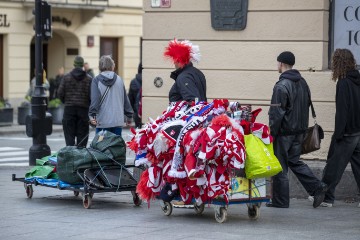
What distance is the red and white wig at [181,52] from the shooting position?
12.1 metres

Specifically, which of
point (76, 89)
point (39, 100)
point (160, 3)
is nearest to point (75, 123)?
point (76, 89)

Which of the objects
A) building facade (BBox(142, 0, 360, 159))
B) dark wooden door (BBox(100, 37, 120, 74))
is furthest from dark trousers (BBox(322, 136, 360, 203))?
dark wooden door (BBox(100, 37, 120, 74))

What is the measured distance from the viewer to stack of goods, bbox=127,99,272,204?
11.0 metres

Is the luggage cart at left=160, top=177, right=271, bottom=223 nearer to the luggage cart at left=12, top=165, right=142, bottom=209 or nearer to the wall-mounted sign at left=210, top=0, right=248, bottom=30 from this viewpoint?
the luggage cart at left=12, top=165, right=142, bottom=209

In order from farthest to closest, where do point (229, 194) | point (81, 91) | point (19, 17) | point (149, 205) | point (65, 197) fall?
point (19, 17), point (81, 91), point (65, 197), point (149, 205), point (229, 194)

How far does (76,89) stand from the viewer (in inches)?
647

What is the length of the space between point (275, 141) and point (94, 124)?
2.85 meters

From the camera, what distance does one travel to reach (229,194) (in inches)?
443

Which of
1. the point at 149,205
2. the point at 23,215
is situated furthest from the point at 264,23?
the point at 23,215

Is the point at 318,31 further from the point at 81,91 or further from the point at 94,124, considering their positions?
the point at 81,91

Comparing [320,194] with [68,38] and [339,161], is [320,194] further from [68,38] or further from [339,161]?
[68,38]

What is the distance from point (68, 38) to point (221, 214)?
2915 cm

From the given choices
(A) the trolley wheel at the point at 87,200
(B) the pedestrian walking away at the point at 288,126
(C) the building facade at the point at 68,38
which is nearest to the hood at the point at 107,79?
(A) the trolley wheel at the point at 87,200

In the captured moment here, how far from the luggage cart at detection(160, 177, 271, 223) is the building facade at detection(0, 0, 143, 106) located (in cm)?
2579
